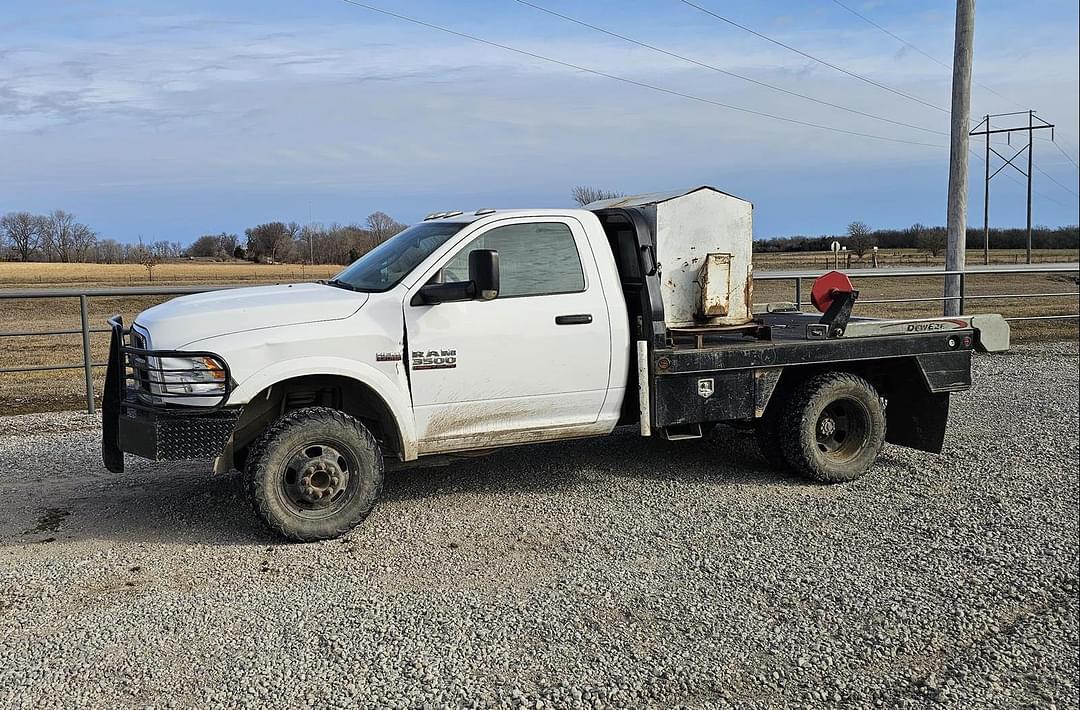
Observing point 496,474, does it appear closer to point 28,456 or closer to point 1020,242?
point 28,456

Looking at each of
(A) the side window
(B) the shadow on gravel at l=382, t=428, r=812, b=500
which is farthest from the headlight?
(B) the shadow on gravel at l=382, t=428, r=812, b=500

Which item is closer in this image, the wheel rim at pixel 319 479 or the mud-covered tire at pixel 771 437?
the wheel rim at pixel 319 479

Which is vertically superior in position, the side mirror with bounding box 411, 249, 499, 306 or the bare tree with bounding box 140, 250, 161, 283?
the bare tree with bounding box 140, 250, 161, 283

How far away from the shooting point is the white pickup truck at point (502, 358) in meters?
5.54

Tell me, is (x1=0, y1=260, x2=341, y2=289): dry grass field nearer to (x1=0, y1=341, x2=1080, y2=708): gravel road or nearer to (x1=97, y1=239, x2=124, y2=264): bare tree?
(x1=97, y1=239, x2=124, y2=264): bare tree

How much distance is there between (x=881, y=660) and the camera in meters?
4.38

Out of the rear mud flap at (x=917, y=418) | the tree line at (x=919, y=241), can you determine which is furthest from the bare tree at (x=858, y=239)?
the rear mud flap at (x=917, y=418)

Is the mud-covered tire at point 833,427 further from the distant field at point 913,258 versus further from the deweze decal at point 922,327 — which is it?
the distant field at point 913,258

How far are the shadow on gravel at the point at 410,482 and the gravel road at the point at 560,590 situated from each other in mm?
28

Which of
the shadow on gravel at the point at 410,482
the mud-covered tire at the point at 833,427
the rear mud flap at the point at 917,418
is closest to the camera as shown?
the shadow on gravel at the point at 410,482

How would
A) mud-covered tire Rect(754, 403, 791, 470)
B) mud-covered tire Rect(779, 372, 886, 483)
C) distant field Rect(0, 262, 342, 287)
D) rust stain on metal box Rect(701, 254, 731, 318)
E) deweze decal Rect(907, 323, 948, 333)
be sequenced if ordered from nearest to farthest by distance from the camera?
1. rust stain on metal box Rect(701, 254, 731, 318)
2. mud-covered tire Rect(779, 372, 886, 483)
3. mud-covered tire Rect(754, 403, 791, 470)
4. deweze decal Rect(907, 323, 948, 333)
5. distant field Rect(0, 262, 342, 287)

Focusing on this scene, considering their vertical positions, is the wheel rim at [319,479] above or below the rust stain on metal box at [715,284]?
below

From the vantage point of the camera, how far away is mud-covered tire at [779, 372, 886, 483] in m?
7.02

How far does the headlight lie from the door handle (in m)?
2.12
